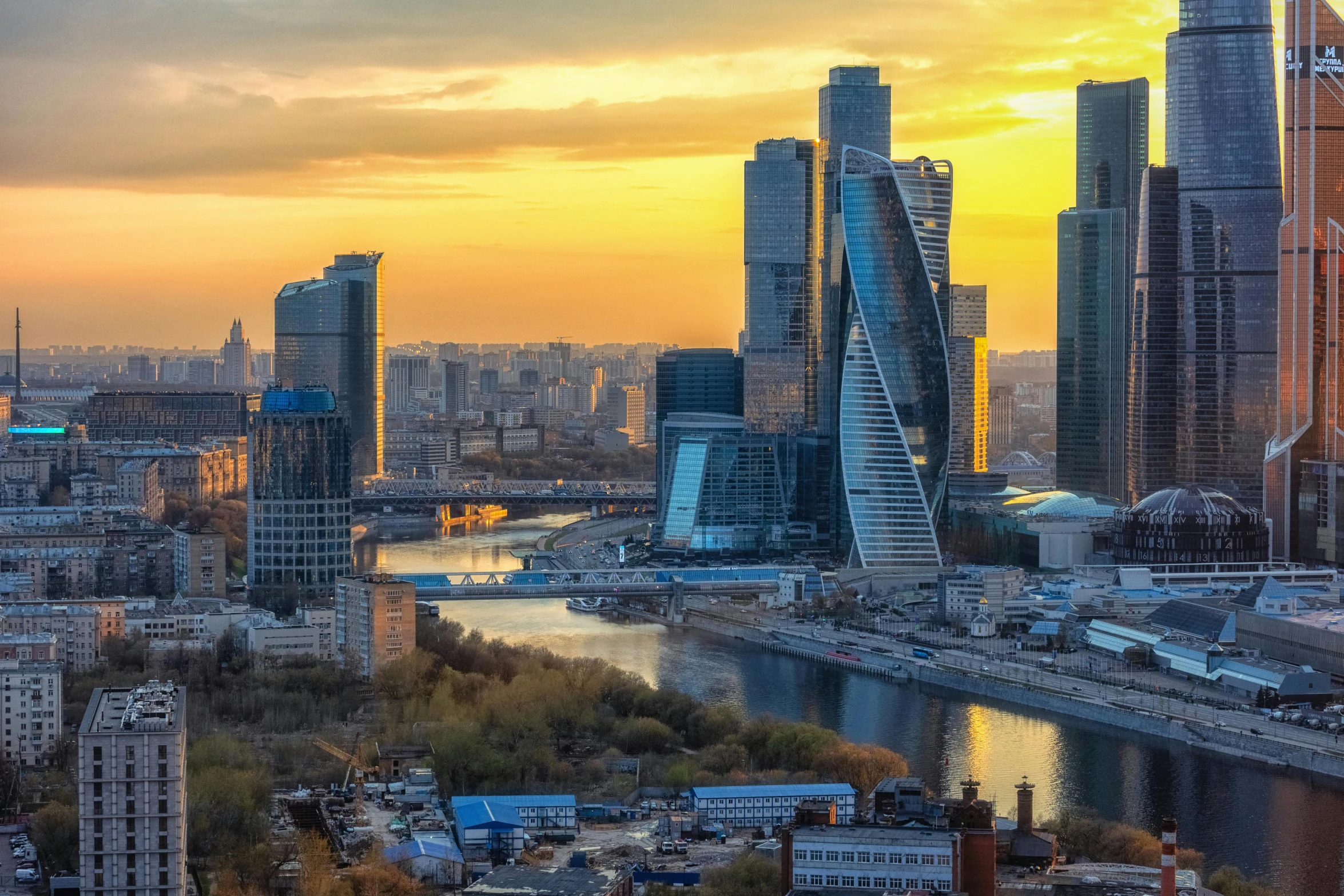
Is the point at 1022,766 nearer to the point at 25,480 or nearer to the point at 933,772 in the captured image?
the point at 933,772

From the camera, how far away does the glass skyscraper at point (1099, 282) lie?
43.4 m

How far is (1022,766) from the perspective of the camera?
20.9 m

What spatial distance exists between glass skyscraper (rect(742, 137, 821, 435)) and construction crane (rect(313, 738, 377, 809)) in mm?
20833

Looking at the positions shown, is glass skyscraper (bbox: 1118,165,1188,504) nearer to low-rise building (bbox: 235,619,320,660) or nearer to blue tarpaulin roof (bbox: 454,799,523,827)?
low-rise building (bbox: 235,619,320,660)

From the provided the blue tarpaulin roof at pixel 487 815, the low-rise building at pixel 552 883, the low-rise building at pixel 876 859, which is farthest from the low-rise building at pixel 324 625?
the low-rise building at pixel 876 859

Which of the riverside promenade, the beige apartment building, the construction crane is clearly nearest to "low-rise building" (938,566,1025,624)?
the riverside promenade

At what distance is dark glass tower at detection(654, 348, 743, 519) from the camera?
4331 centimetres

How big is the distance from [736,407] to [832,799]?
85.0ft

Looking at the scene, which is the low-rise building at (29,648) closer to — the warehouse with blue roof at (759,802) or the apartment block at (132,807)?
the warehouse with blue roof at (759,802)

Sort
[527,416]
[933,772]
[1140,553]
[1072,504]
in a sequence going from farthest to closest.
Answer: [527,416], [1072,504], [1140,553], [933,772]

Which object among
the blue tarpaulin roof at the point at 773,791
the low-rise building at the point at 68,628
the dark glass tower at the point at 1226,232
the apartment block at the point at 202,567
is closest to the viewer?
the blue tarpaulin roof at the point at 773,791

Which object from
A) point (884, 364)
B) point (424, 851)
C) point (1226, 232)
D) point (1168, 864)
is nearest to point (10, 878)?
point (424, 851)

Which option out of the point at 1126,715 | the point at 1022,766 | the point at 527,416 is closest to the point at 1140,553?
the point at 1126,715

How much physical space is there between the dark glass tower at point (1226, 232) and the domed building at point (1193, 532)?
2864 mm
